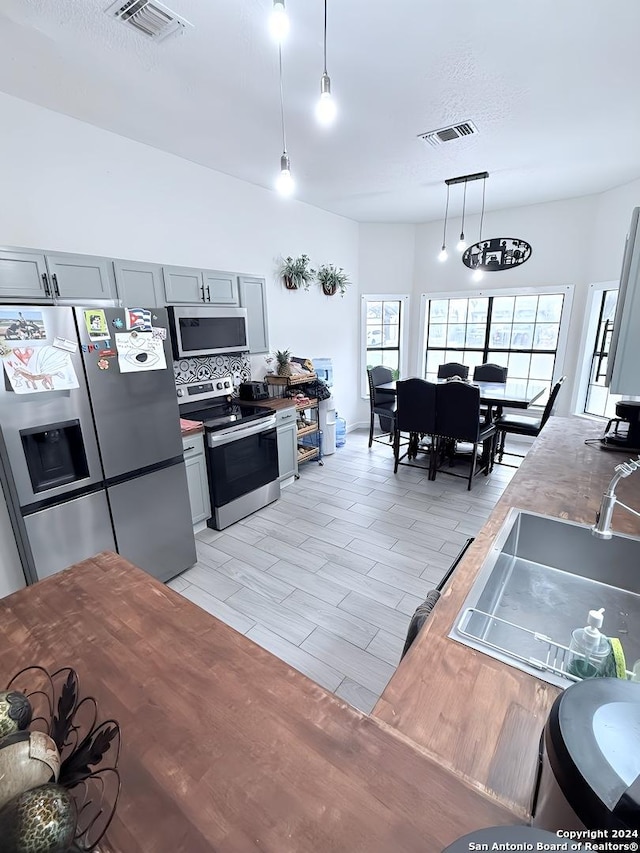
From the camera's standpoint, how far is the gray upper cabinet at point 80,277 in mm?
2336

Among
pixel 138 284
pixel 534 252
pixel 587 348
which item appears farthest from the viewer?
pixel 534 252

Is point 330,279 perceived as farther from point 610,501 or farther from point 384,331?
point 610,501

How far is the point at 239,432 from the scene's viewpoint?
3.25m

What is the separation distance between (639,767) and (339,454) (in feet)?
15.5

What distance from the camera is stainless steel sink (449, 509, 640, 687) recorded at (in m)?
1.09

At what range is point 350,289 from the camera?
5754 millimetres

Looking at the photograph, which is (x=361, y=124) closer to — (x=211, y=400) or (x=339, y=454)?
(x=211, y=400)

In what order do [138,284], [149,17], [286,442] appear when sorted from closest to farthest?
[149,17]
[138,284]
[286,442]

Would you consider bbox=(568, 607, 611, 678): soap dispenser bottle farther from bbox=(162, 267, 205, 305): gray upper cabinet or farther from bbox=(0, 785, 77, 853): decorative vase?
bbox=(162, 267, 205, 305): gray upper cabinet

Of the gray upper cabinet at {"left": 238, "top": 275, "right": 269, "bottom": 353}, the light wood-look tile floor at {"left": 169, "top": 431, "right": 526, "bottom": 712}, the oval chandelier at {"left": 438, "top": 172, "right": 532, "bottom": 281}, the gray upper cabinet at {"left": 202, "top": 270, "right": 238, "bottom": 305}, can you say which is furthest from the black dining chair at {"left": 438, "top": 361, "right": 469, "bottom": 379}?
the gray upper cabinet at {"left": 202, "top": 270, "right": 238, "bottom": 305}

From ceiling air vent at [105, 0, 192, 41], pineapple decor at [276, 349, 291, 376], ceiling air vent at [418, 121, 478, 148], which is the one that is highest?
ceiling air vent at [418, 121, 478, 148]

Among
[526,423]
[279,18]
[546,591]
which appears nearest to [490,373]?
[526,423]

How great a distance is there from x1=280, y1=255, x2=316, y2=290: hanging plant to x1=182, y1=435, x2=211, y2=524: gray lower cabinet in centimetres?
242

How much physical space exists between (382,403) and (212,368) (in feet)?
8.06
